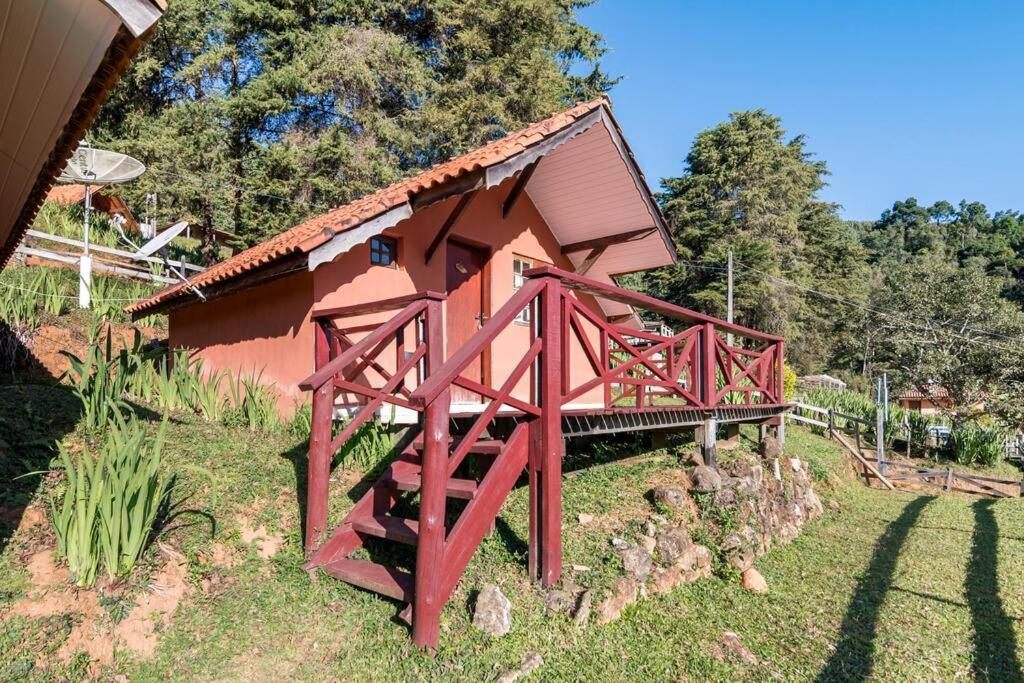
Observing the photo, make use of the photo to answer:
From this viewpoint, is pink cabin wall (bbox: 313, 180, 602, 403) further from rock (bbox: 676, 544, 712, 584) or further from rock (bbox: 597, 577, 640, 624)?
rock (bbox: 676, 544, 712, 584)

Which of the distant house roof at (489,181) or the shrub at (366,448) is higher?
the distant house roof at (489,181)

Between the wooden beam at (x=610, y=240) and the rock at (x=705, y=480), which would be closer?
the rock at (x=705, y=480)

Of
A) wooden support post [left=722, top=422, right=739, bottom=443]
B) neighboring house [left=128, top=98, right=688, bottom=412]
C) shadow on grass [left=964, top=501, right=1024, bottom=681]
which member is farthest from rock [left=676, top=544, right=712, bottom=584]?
neighboring house [left=128, top=98, right=688, bottom=412]

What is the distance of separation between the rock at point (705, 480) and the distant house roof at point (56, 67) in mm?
6022

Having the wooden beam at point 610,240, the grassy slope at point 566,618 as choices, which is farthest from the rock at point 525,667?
the wooden beam at point 610,240

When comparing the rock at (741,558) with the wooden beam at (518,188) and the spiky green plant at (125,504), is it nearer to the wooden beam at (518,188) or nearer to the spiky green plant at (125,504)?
the spiky green plant at (125,504)

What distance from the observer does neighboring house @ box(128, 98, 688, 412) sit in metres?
5.99

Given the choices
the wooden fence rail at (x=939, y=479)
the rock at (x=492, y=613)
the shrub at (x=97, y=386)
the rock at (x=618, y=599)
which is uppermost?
the shrub at (x=97, y=386)

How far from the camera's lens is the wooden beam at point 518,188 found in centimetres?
772

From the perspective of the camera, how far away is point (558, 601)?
3.98 metres

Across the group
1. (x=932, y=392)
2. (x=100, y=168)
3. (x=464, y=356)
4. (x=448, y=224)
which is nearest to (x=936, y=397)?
(x=932, y=392)

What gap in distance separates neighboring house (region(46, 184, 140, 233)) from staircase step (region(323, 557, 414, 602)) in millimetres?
17496

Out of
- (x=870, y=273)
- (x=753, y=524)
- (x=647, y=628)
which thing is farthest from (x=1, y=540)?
(x=870, y=273)

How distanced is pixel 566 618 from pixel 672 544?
170 cm
